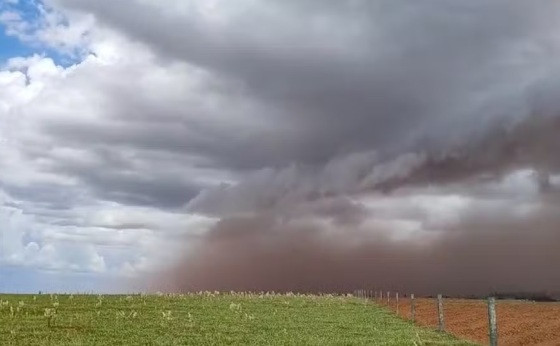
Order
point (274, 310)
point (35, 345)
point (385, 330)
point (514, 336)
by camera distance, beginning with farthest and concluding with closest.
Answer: point (274, 310) → point (514, 336) → point (385, 330) → point (35, 345)

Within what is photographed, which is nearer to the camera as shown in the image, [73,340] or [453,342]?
[73,340]

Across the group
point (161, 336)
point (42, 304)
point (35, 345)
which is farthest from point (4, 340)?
point (42, 304)

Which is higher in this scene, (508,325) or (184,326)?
(184,326)

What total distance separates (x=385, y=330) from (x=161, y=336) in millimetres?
15156

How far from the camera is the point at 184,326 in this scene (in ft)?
121

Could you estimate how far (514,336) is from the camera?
4534cm

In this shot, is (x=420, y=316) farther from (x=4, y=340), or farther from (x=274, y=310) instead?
(x=4, y=340)

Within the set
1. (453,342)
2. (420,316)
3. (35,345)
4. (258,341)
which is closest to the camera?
(35,345)

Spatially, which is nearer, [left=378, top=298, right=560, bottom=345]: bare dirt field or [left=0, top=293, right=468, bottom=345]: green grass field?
[left=0, top=293, right=468, bottom=345]: green grass field

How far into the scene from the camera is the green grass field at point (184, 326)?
3105 cm

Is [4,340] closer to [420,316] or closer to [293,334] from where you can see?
[293,334]

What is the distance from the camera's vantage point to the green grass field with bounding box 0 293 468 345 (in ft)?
102

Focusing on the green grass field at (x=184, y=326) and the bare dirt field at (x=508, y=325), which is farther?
the bare dirt field at (x=508, y=325)

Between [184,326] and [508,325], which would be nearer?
[184,326]
